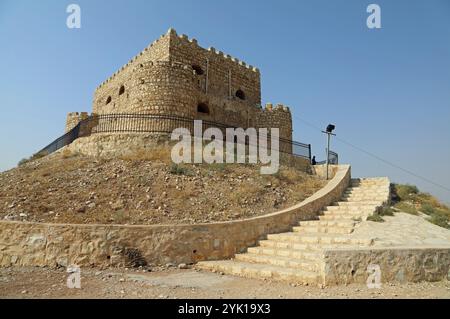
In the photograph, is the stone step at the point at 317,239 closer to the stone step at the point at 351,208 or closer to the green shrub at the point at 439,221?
the stone step at the point at 351,208

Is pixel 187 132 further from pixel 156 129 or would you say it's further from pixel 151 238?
pixel 151 238

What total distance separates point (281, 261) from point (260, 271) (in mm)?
668

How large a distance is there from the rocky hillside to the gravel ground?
2.22 metres

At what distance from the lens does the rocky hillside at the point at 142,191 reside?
8.72 metres

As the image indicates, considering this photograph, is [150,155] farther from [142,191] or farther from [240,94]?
[240,94]

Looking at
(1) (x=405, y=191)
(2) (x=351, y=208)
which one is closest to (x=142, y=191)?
(2) (x=351, y=208)

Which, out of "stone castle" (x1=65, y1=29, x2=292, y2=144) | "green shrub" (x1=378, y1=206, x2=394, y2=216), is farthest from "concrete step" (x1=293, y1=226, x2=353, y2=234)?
"stone castle" (x1=65, y1=29, x2=292, y2=144)

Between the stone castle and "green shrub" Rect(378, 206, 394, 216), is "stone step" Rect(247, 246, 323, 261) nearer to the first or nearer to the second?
"green shrub" Rect(378, 206, 394, 216)

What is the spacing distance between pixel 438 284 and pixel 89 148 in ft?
42.3

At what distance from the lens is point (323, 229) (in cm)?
866

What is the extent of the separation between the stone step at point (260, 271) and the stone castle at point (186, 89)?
8.13 meters

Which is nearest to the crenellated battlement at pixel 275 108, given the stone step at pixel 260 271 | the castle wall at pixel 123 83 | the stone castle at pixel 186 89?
the stone castle at pixel 186 89

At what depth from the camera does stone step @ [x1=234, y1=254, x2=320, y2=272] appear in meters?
6.23
